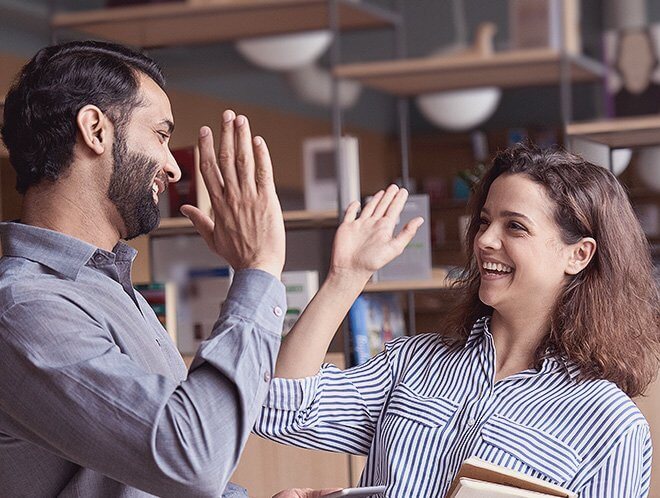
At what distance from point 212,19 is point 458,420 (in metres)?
2.33

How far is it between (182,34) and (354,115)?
551 cm

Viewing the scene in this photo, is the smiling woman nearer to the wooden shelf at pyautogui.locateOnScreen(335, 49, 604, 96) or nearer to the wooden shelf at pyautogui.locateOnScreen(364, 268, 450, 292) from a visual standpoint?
the wooden shelf at pyautogui.locateOnScreen(364, 268, 450, 292)

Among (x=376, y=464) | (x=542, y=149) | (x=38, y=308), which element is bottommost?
(x=376, y=464)

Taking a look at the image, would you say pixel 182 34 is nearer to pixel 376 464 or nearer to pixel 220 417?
pixel 376 464

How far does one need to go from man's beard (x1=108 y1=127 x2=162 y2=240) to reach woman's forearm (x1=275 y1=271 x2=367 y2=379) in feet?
1.13

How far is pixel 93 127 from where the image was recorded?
137 cm

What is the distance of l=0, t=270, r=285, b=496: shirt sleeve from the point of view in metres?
1.17

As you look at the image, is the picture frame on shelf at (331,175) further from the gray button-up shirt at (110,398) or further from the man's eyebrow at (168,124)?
the gray button-up shirt at (110,398)

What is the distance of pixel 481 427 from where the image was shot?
1.70 meters

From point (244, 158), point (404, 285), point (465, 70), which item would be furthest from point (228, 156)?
point (465, 70)

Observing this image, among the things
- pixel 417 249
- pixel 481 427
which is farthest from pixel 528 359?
pixel 417 249

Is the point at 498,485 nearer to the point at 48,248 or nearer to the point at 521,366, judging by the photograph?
the point at 521,366

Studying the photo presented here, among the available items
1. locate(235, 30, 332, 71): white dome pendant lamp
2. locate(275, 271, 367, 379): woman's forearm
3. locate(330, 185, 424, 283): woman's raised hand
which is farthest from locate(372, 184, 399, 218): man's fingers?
locate(235, 30, 332, 71): white dome pendant lamp

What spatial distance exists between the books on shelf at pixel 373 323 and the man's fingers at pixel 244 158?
74.8 inches
